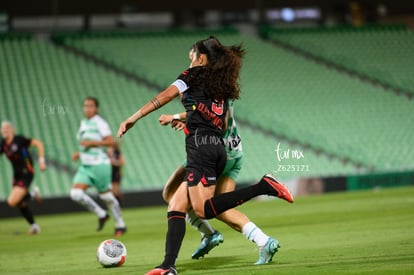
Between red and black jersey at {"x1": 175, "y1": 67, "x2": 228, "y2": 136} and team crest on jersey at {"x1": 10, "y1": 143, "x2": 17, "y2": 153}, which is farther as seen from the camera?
team crest on jersey at {"x1": 10, "y1": 143, "x2": 17, "y2": 153}

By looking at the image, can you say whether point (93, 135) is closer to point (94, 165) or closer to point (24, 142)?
point (94, 165)

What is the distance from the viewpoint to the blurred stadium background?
81.8 ft

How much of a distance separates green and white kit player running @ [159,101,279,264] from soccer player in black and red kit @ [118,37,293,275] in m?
0.33

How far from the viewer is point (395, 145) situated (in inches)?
963

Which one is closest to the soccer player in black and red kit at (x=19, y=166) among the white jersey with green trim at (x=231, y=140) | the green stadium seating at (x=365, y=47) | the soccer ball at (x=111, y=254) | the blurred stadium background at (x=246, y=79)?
the blurred stadium background at (x=246, y=79)

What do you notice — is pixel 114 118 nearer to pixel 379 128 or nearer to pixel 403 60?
pixel 379 128

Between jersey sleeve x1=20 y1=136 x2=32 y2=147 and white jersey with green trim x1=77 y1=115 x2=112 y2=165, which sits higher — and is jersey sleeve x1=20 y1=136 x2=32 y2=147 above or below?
below

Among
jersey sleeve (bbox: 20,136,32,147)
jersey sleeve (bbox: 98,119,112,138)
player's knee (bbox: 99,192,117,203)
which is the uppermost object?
jersey sleeve (bbox: 98,119,112,138)

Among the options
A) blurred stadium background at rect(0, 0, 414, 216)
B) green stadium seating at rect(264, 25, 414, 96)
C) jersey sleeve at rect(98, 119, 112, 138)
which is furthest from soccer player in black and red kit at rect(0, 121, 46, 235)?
green stadium seating at rect(264, 25, 414, 96)

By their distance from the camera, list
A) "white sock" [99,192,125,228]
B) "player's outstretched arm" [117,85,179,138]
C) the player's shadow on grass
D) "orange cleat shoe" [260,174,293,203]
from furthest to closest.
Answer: "white sock" [99,192,125,228], the player's shadow on grass, "orange cleat shoe" [260,174,293,203], "player's outstretched arm" [117,85,179,138]

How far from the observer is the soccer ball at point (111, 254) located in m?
9.50

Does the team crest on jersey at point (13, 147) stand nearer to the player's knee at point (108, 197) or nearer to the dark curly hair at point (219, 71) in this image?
the player's knee at point (108, 197)

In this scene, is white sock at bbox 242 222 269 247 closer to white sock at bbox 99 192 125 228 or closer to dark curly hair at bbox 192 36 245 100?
dark curly hair at bbox 192 36 245 100

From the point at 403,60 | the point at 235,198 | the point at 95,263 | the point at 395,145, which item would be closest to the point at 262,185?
the point at 235,198
